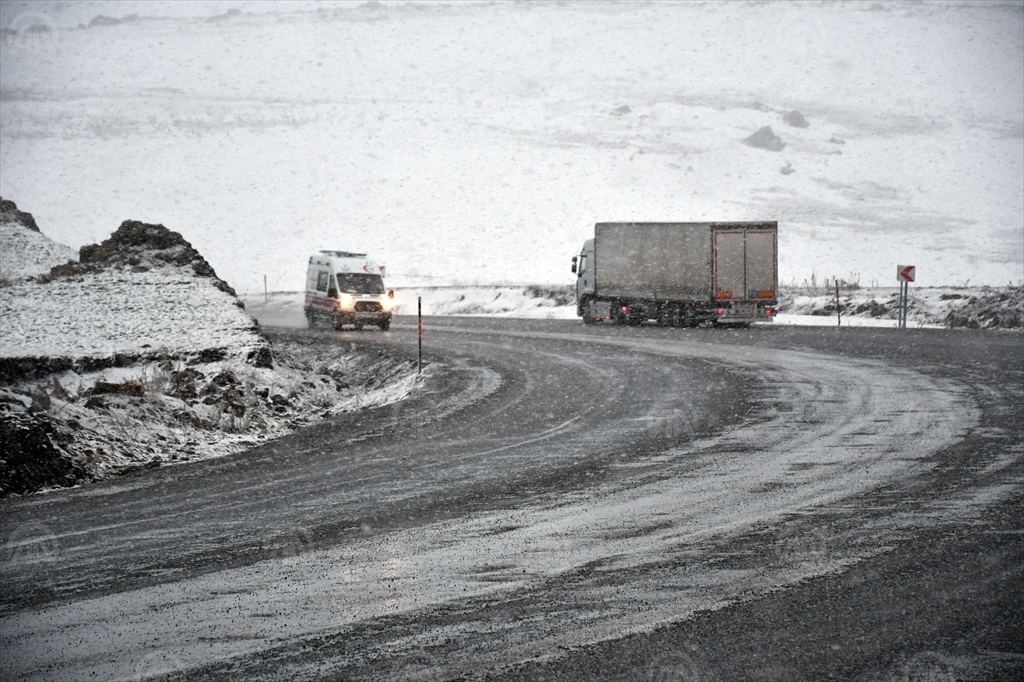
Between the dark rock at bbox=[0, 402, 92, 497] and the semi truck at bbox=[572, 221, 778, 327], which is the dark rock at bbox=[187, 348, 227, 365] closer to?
the dark rock at bbox=[0, 402, 92, 497]

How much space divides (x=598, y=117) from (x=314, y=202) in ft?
121

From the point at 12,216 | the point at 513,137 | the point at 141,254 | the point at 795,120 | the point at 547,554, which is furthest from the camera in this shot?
the point at 795,120

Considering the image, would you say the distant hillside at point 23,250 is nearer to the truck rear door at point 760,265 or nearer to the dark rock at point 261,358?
the dark rock at point 261,358

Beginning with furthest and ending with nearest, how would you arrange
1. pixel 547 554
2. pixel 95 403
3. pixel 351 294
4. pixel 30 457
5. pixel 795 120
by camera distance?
pixel 795 120 → pixel 351 294 → pixel 95 403 → pixel 30 457 → pixel 547 554

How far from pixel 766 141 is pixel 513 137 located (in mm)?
26109

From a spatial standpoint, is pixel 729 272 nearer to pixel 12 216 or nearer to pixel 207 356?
pixel 207 356

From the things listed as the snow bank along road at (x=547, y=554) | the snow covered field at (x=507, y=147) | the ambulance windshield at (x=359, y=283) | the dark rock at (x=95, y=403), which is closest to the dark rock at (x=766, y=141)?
the snow covered field at (x=507, y=147)

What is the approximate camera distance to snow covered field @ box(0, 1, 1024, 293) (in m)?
80.2

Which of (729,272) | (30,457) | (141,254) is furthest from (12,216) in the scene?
(30,457)

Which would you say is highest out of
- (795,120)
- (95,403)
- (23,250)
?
(795,120)

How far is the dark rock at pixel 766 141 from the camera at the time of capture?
99.9 meters

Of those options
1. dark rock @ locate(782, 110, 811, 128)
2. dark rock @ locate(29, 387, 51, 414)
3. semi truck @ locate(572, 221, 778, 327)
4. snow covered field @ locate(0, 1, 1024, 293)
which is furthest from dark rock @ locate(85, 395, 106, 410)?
dark rock @ locate(782, 110, 811, 128)

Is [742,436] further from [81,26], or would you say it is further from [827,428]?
[81,26]

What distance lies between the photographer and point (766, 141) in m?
101
